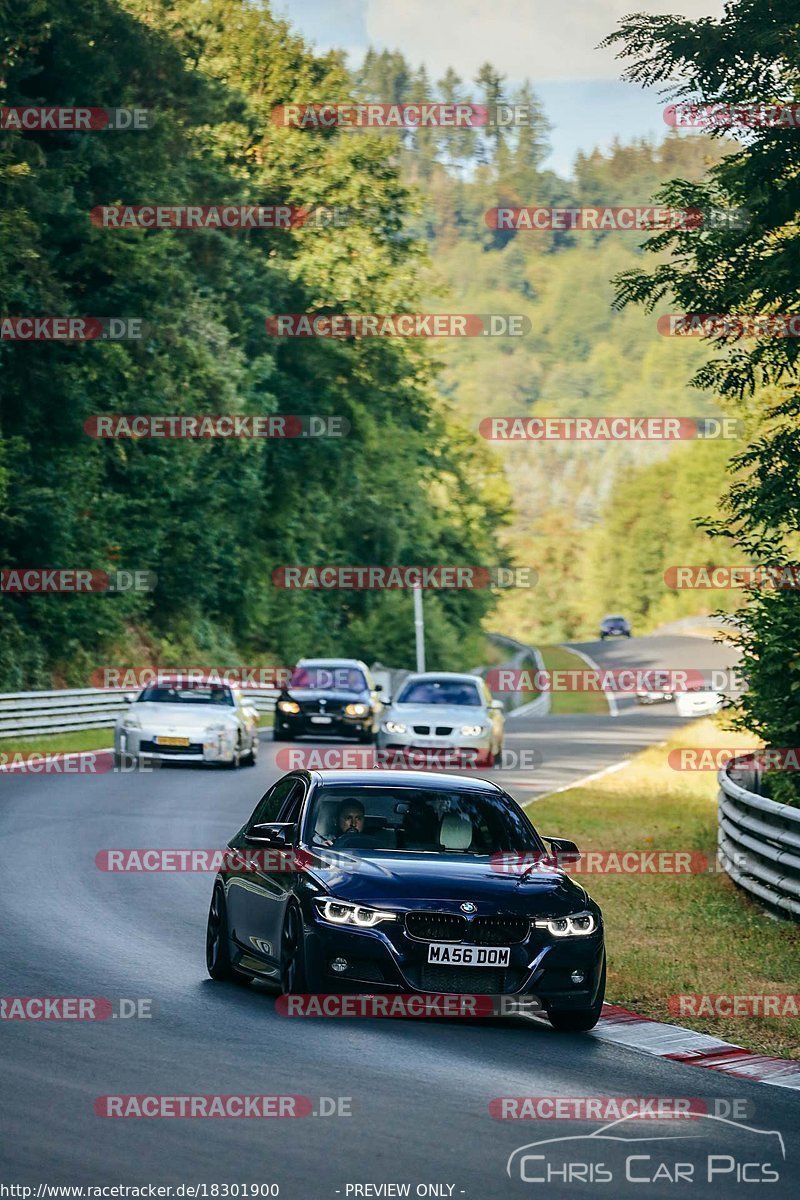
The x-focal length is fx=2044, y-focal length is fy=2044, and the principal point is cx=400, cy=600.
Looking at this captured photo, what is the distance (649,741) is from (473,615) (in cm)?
5758

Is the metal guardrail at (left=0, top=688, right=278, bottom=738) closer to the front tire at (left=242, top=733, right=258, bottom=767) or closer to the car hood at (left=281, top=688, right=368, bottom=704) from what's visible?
the front tire at (left=242, top=733, right=258, bottom=767)

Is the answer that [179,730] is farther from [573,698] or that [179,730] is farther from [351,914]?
[573,698]

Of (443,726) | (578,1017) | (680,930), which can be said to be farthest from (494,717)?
(578,1017)

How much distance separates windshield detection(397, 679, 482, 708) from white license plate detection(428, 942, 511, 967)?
2382cm

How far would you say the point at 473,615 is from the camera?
109m

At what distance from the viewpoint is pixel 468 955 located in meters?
10.4

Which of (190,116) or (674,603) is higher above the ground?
(190,116)

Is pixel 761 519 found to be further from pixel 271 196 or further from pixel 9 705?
pixel 271 196

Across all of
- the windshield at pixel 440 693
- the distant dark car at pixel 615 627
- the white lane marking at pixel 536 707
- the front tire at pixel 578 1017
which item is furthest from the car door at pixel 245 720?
the distant dark car at pixel 615 627

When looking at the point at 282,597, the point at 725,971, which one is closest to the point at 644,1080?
the point at 725,971

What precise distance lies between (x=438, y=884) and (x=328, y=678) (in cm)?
3027

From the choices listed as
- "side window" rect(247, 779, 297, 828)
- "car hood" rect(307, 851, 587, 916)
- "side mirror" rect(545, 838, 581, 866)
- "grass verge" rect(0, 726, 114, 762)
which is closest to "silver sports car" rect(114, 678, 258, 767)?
"grass verge" rect(0, 726, 114, 762)

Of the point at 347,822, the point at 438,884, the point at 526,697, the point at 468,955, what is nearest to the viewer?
the point at 468,955

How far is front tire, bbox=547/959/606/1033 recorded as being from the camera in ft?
35.0
